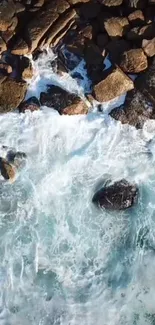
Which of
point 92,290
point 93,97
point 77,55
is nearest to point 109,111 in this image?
point 93,97

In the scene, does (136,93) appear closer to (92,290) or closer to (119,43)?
(119,43)

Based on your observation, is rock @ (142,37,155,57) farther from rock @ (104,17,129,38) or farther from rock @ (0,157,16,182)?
rock @ (0,157,16,182)

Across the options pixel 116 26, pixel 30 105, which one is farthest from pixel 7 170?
pixel 116 26

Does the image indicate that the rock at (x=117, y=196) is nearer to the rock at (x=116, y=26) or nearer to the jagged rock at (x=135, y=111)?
the jagged rock at (x=135, y=111)

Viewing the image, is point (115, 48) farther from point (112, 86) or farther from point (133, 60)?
point (112, 86)

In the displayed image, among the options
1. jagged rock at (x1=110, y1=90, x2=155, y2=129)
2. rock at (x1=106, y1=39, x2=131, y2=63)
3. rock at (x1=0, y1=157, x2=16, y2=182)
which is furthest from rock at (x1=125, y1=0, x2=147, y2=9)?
rock at (x1=0, y1=157, x2=16, y2=182)

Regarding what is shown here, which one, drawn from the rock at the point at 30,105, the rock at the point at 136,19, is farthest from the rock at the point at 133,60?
the rock at the point at 30,105
